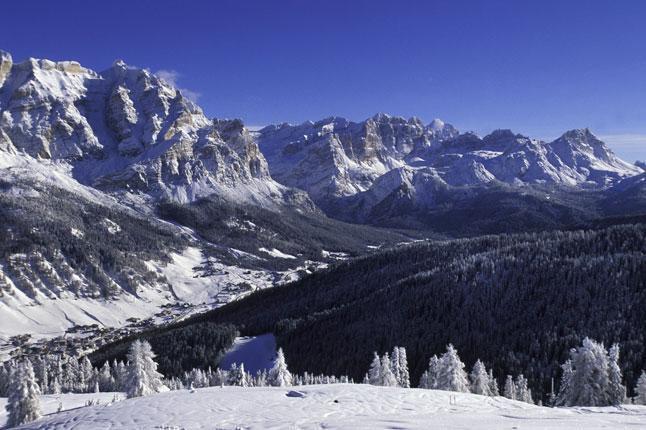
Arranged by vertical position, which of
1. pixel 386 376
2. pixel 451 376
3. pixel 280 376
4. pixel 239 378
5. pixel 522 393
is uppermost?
pixel 451 376

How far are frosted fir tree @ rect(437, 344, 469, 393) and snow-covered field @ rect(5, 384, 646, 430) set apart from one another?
109 ft

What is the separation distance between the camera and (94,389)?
139500mm

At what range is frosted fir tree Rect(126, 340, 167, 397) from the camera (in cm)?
10119

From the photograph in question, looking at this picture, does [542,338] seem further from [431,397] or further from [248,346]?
[431,397]

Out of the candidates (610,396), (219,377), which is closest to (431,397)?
(610,396)

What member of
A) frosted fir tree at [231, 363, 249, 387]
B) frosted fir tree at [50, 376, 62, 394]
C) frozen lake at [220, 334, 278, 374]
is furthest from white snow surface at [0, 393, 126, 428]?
frozen lake at [220, 334, 278, 374]

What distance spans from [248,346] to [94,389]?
60045mm

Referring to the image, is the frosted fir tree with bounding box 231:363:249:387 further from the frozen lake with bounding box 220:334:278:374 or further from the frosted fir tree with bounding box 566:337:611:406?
the frosted fir tree with bounding box 566:337:611:406

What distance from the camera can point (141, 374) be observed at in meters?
102

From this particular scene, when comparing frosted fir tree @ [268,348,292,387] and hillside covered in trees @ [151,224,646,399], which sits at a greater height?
hillside covered in trees @ [151,224,646,399]

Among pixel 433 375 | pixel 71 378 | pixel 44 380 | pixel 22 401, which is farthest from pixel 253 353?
pixel 22 401

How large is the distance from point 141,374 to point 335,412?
6201 cm

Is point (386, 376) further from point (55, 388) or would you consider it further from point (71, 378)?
point (71, 378)

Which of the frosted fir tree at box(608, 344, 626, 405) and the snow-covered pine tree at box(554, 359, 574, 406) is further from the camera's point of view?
the snow-covered pine tree at box(554, 359, 574, 406)
